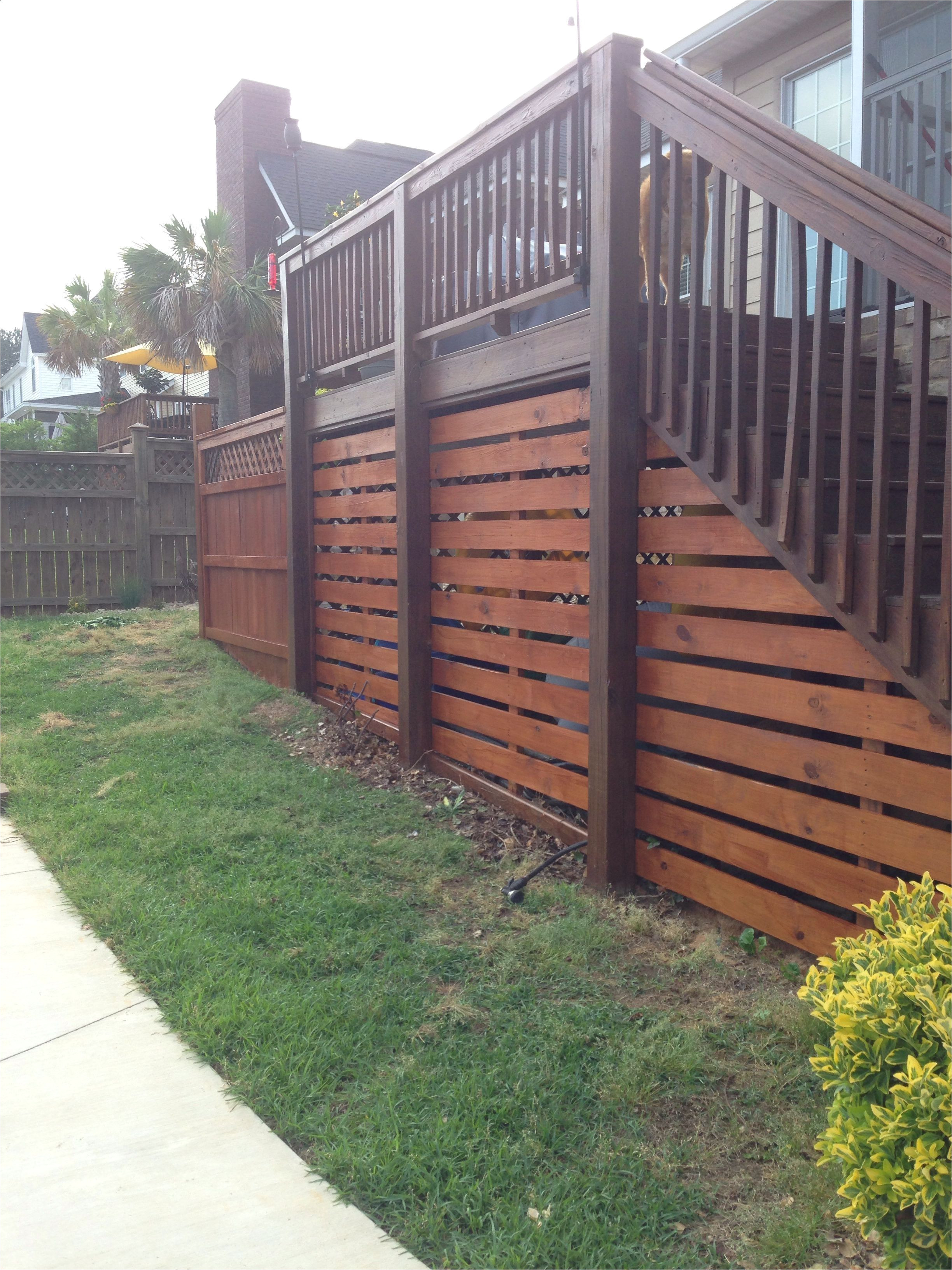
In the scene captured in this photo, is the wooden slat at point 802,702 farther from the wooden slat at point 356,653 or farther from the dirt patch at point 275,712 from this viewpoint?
the dirt patch at point 275,712

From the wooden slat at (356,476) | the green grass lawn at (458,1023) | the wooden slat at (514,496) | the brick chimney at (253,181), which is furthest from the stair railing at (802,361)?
the brick chimney at (253,181)

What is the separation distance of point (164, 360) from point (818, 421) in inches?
694

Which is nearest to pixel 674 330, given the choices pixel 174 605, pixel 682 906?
pixel 682 906

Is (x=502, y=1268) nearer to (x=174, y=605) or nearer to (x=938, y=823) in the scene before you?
(x=938, y=823)

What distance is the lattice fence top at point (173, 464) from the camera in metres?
12.0

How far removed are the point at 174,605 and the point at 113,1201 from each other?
10201 mm

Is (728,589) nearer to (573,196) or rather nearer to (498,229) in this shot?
(573,196)

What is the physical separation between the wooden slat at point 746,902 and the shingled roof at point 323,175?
15266mm

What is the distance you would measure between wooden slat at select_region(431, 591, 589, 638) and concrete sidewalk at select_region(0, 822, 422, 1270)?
1.93m

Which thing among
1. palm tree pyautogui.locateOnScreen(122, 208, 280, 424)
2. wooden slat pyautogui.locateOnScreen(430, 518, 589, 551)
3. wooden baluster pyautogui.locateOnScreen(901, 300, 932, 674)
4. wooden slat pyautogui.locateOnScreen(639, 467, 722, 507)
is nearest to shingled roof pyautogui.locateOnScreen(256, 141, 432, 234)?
palm tree pyautogui.locateOnScreen(122, 208, 280, 424)

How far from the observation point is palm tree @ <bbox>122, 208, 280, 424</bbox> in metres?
16.9

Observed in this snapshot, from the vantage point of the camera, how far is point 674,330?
3.22 m

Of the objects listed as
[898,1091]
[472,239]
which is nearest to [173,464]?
[472,239]

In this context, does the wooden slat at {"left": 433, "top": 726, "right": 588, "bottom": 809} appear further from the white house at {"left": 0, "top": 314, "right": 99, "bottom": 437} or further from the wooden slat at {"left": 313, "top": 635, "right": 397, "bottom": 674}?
the white house at {"left": 0, "top": 314, "right": 99, "bottom": 437}
